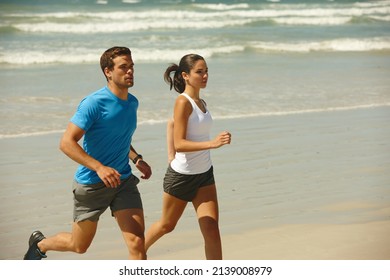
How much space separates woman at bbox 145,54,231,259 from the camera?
17.1 feet

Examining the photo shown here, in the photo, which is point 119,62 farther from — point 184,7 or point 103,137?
point 184,7

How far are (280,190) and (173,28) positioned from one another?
64.9ft

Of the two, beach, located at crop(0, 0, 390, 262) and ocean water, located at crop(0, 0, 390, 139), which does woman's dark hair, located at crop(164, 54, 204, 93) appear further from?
ocean water, located at crop(0, 0, 390, 139)

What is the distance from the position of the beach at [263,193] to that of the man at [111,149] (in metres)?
1.23

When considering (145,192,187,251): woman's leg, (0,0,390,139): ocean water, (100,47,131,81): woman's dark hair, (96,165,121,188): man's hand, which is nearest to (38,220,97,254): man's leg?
(145,192,187,251): woman's leg

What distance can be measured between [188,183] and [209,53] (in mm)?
15792

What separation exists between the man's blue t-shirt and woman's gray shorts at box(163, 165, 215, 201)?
476 millimetres

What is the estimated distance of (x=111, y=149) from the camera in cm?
493

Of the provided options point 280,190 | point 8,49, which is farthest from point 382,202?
point 8,49

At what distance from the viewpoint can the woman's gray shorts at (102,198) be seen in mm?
5012

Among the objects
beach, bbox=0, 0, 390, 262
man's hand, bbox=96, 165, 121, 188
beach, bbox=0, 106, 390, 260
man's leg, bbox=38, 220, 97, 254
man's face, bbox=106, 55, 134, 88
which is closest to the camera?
man's hand, bbox=96, 165, 121, 188

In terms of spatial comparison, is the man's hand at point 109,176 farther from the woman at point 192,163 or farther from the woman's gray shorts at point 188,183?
the woman's gray shorts at point 188,183

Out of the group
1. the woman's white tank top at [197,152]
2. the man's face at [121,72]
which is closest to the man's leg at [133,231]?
the woman's white tank top at [197,152]

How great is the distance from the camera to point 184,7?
108 ft
